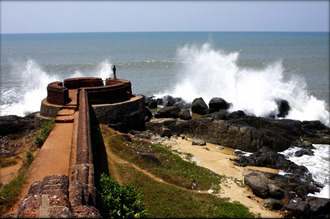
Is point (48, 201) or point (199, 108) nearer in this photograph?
point (48, 201)

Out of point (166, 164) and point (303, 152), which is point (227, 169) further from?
point (303, 152)

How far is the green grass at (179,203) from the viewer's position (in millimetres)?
12250

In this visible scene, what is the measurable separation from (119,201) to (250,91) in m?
26.9

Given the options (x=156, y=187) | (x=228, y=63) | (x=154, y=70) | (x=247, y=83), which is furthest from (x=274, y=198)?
(x=154, y=70)

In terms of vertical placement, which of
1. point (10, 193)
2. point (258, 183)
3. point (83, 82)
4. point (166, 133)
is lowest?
point (258, 183)

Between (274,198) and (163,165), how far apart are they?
4376mm

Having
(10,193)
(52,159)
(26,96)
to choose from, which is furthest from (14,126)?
(26,96)

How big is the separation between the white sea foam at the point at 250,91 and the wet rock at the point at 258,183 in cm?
1487

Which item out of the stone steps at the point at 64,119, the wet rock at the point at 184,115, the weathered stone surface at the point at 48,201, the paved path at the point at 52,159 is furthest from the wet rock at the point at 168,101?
the weathered stone surface at the point at 48,201

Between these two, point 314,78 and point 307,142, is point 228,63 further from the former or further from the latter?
point 307,142

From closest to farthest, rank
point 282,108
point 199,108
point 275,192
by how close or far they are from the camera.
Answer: point 275,192
point 199,108
point 282,108

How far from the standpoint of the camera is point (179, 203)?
42.1 feet

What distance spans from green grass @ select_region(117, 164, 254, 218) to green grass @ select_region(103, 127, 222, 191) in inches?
29.9

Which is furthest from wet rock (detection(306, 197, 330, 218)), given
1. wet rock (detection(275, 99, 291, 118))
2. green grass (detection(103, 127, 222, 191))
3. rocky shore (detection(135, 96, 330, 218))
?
wet rock (detection(275, 99, 291, 118))
